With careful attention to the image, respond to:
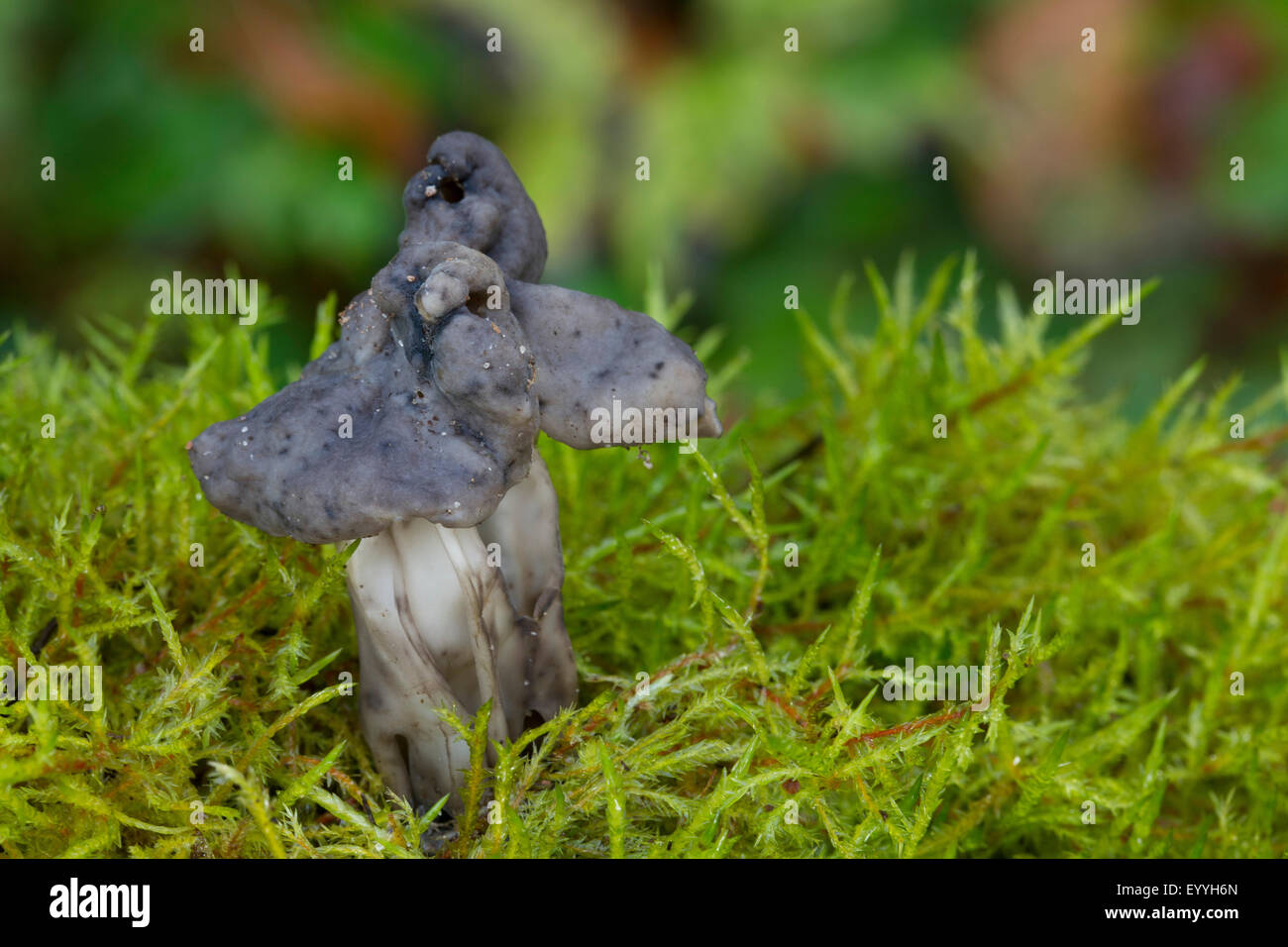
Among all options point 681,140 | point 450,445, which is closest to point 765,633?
point 450,445

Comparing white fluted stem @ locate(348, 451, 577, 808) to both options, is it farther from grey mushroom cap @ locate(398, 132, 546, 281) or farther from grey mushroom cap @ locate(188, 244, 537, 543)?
grey mushroom cap @ locate(398, 132, 546, 281)

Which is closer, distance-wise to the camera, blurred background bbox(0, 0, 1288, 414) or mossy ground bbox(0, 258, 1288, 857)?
mossy ground bbox(0, 258, 1288, 857)

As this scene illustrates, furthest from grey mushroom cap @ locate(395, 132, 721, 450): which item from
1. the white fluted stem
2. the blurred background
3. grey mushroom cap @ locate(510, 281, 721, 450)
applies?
the blurred background

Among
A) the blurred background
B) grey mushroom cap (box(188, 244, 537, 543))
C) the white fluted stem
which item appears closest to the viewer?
grey mushroom cap (box(188, 244, 537, 543))

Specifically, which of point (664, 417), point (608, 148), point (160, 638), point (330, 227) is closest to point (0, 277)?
point (330, 227)

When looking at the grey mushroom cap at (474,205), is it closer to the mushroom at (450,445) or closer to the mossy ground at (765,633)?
the mushroom at (450,445)

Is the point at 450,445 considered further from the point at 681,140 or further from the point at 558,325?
the point at 681,140

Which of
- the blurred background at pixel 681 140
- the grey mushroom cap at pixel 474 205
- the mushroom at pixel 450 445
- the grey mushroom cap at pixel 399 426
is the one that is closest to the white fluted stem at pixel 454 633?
the mushroom at pixel 450 445
